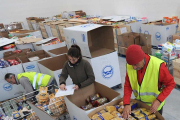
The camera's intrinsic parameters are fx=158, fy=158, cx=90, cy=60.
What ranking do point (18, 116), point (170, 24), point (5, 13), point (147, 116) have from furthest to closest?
point (5, 13) < point (170, 24) < point (18, 116) < point (147, 116)

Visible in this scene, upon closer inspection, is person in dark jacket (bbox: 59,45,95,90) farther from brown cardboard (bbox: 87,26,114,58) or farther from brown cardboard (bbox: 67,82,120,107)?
brown cardboard (bbox: 87,26,114,58)

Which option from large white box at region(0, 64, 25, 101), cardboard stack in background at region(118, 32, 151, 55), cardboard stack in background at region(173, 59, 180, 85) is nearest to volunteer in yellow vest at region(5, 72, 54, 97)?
large white box at region(0, 64, 25, 101)

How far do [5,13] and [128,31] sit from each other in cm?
791

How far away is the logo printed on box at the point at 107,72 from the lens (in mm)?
2937

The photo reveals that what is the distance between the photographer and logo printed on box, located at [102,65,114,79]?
2.94 meters

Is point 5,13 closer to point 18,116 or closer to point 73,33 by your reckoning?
point 73,33

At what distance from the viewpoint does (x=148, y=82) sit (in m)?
1.39

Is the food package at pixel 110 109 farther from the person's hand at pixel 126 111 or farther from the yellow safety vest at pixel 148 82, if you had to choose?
the yellow safety vest at pixel 148 82

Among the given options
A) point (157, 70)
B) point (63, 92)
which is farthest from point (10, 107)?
point (157, 70)

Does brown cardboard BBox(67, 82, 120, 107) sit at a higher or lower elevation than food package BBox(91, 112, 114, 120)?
lower

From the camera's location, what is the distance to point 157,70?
1306 millimetres

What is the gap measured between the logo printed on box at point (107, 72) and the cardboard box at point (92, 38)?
30cm

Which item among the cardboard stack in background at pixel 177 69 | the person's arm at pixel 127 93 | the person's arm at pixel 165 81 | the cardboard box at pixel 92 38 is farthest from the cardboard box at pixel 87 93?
the cardboard stack in background at pixel 177 69

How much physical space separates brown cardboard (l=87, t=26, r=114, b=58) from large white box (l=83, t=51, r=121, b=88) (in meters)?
0.10
